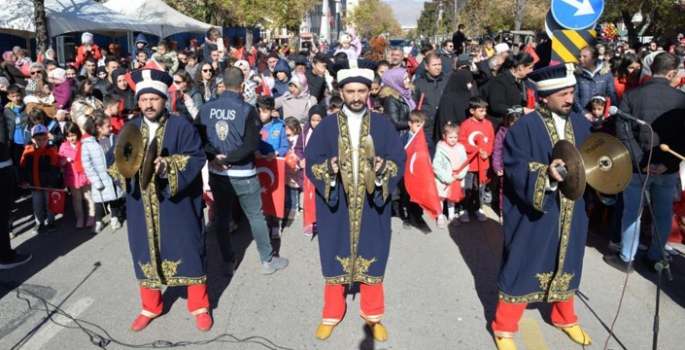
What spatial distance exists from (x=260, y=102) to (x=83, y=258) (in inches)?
98.9

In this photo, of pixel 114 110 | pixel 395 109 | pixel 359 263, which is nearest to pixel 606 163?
pixel 359 263

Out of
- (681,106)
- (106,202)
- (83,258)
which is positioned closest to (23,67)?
(106,202)

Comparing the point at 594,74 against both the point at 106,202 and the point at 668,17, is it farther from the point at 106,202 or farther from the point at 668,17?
the point at 668,17

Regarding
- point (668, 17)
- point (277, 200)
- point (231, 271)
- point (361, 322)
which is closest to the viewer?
point (361, 322)

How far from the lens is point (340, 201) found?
4.11 meters

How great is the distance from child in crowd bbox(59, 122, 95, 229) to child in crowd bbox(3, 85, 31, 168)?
1.09 metres

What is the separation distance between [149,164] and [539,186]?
2.55 meters

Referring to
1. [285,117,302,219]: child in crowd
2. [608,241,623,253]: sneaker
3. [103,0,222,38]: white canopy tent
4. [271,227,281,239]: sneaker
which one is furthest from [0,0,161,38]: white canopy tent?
[608,241,623,253]: sneaker

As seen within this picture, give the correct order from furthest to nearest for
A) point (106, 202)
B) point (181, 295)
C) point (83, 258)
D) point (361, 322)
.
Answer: point (106, 202), point (83, 258), point (181, 295), point (361, 322)

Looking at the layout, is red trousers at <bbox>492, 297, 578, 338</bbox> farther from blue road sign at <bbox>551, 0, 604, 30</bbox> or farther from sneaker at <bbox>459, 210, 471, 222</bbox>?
blue road sign at <bbox>551, 0, 604, 30</bbox>

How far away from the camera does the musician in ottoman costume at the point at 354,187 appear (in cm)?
400

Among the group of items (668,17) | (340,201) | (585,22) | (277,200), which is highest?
(668,17)

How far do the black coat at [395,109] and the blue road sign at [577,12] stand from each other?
6.66 ft

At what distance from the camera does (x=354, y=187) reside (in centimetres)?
403
